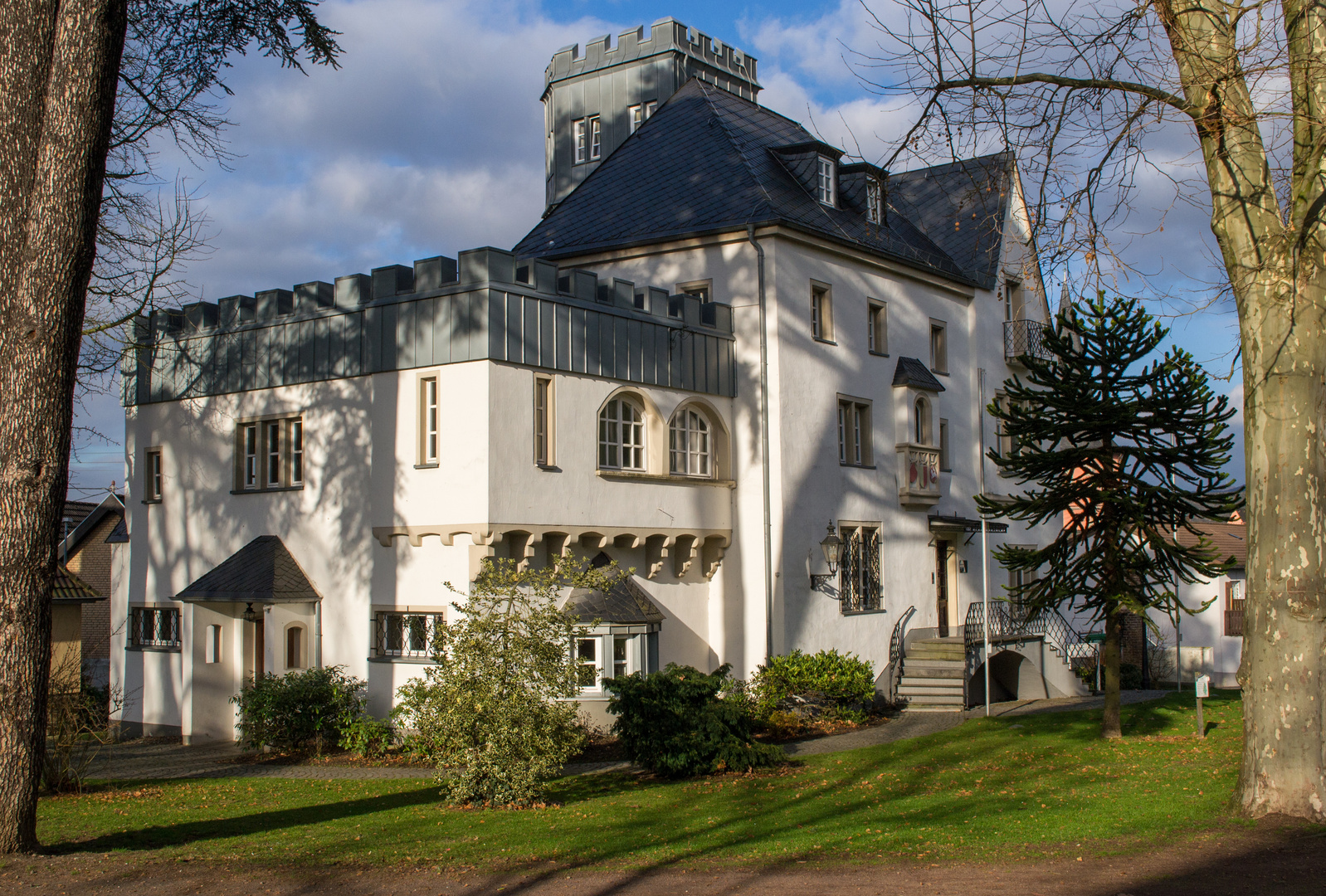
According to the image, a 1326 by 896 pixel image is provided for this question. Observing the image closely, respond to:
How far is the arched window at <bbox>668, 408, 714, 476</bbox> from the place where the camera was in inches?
852

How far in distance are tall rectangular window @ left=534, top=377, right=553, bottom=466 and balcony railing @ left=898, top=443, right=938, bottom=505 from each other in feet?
32.2

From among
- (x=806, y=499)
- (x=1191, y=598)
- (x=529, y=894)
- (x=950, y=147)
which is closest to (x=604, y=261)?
(x=806, y=499)

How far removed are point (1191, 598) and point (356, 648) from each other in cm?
3466

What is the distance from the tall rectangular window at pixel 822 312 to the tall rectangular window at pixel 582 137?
18.5 meters

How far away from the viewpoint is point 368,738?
18.6 meters

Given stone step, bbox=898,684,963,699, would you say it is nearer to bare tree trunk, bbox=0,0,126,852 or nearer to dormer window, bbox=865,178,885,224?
dormer window, bbox=865,178,885,224

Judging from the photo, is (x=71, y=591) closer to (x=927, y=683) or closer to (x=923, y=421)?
(x=927, y=683)

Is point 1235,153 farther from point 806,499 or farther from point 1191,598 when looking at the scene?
point 1191,598

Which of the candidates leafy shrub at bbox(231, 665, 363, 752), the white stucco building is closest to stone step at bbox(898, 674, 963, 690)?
the white stucco building

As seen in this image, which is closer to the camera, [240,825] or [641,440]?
[240,825]

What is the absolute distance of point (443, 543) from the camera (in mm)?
18359

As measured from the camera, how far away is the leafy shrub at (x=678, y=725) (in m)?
15.9

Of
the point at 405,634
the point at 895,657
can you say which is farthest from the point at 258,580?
the point at 895,657

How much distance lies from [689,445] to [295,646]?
313 inches
